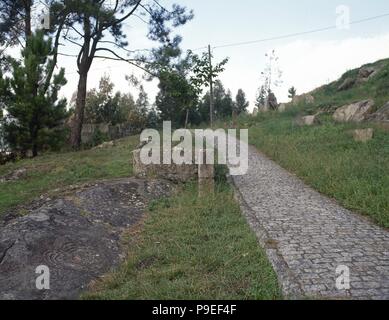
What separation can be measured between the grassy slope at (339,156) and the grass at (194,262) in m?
2.17

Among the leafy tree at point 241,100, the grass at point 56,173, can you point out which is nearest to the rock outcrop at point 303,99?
the grass at point 56,173

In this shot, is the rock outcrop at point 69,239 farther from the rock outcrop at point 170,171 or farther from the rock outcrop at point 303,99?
the rock outcrop at point 303,99

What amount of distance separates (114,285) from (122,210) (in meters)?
2.73

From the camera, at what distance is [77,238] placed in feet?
17.6

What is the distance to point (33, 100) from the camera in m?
12.6

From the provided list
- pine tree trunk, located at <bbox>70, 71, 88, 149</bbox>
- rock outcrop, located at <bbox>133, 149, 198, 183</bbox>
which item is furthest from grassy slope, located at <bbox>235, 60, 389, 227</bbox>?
pine tree trunk, located at <bbox>70, 71, 88, 149</bbox>

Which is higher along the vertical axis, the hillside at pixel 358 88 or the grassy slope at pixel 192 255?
the hillside at pixel 358 88

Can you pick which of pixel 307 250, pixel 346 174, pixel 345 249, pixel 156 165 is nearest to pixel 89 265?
pixel 307 250

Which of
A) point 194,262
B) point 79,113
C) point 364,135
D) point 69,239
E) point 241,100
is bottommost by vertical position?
point 194,262

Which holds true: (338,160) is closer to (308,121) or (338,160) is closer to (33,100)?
(308,121)

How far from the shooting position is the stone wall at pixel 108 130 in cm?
2233

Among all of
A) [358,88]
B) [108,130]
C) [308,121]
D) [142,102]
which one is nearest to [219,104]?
[142,102]

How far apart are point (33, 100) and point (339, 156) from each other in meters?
9.86
